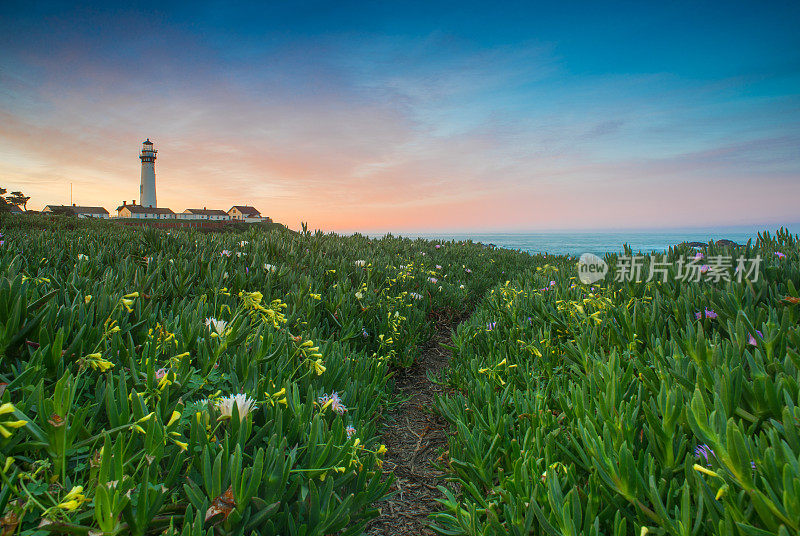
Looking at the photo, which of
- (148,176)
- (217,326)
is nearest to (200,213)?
(148,176)

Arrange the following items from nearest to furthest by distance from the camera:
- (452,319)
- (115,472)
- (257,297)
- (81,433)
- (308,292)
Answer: (115,472)
(81,433)
(257,297)
(308,292)
(452,319)

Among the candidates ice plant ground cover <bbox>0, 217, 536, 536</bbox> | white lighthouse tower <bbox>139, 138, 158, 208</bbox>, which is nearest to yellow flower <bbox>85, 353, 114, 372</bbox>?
ice plant ground cover <bbox>0, 217, 536, 536</bbox>

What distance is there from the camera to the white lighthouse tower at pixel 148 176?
65.7m

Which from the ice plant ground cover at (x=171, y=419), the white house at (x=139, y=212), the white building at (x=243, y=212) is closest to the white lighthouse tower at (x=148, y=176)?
the white house at (x=139, y=212)

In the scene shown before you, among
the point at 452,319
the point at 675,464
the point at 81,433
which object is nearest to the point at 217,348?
the point at 81,433

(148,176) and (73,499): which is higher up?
(148,176)

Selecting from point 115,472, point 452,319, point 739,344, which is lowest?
point 452,319

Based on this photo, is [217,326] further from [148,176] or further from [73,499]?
[148,176]

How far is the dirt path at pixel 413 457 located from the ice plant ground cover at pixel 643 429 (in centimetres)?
26

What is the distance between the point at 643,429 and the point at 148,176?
3058 inches

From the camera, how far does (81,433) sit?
1.49 meters

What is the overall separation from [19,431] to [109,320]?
936 mm

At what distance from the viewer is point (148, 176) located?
6569 cm

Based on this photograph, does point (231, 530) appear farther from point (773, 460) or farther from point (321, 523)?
point (773, 460)
